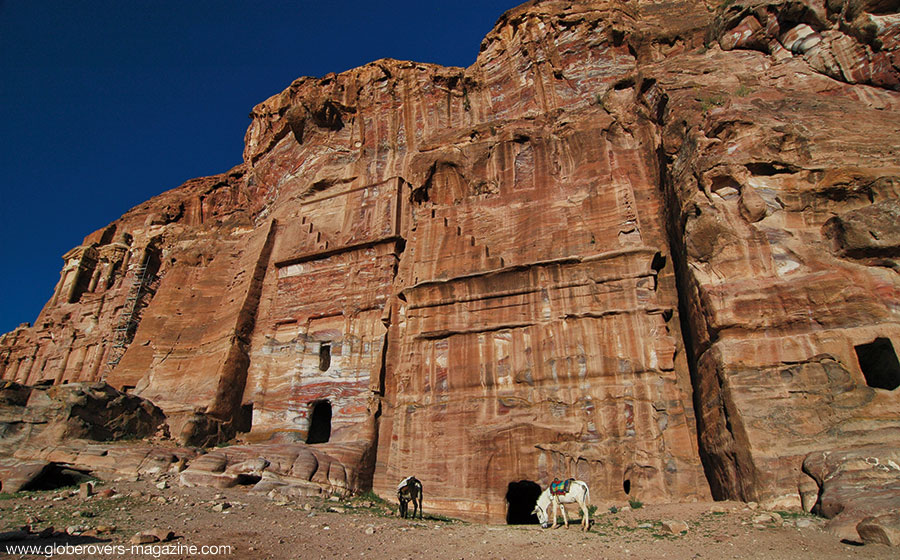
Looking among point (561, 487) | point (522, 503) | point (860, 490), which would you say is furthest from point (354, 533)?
point (860, 490)

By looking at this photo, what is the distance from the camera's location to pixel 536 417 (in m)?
15.3

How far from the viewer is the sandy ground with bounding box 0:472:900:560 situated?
816 cm

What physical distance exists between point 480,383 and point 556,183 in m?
7.75

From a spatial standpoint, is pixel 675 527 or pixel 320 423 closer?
pixel 675 527

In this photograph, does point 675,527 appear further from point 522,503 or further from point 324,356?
point 324,356

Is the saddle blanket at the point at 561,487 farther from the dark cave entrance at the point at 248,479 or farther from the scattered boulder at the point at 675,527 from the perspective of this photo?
the dark cave entrance at the point at 248,479

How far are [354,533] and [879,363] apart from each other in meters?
11.4

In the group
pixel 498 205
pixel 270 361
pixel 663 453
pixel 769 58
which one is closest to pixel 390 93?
pixel 498 205

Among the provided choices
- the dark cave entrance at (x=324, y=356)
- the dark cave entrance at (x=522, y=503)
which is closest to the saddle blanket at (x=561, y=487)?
the dark cave entrance at (x=522, y=503)

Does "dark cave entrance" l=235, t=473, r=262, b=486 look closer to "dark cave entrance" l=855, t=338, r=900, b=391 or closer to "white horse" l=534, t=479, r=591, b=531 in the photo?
"white horse" l=534, t=479, r=591, b=531

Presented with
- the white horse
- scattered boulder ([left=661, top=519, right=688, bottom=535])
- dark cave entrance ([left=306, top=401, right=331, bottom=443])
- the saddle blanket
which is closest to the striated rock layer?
dark cave entrance ([left=306, top=401, right=331, bottom=443])

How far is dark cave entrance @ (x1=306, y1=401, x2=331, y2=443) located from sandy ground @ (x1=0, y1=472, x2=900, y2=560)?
7295 mm

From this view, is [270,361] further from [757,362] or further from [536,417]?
[757,362]

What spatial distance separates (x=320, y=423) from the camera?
71.9ft
